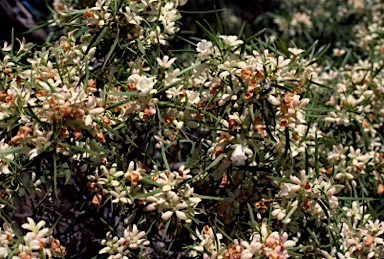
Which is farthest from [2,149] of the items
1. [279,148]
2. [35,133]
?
[279,148]

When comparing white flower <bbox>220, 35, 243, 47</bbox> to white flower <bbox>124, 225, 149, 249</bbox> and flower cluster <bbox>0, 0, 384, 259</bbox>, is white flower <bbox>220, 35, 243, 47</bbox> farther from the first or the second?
white flower <bbox>124, 225, 149, 249</bbox>

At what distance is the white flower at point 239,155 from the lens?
1170mm

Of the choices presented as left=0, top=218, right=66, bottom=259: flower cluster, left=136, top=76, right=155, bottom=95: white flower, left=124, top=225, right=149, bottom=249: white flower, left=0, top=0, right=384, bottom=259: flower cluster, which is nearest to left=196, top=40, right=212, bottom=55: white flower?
left=0, top=0, right=384, bottom=259: flower cluster

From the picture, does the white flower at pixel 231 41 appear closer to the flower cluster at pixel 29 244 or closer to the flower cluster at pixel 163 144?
the flower cluster at pixel 163 144

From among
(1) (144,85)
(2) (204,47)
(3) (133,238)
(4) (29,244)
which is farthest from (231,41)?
(4) (29,244)

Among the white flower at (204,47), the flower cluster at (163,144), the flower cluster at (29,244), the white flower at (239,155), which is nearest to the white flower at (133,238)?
the flower cluster at (163,144)

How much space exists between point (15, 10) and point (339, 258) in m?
1.82

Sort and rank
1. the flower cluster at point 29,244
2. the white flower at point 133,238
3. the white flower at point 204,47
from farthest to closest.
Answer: the white flower at point 204,47 < the white flower at point 133,238 < the flower cluster at point 29,244

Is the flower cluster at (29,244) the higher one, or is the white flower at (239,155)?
the white flower at (239,155)

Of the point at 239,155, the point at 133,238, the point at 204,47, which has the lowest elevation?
the point at 133,238

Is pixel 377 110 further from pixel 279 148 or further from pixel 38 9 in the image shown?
pixel 38 9

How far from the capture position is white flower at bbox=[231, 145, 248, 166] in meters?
1.17

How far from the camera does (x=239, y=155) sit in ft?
3.84

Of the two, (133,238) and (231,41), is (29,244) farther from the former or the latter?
(231,41)
